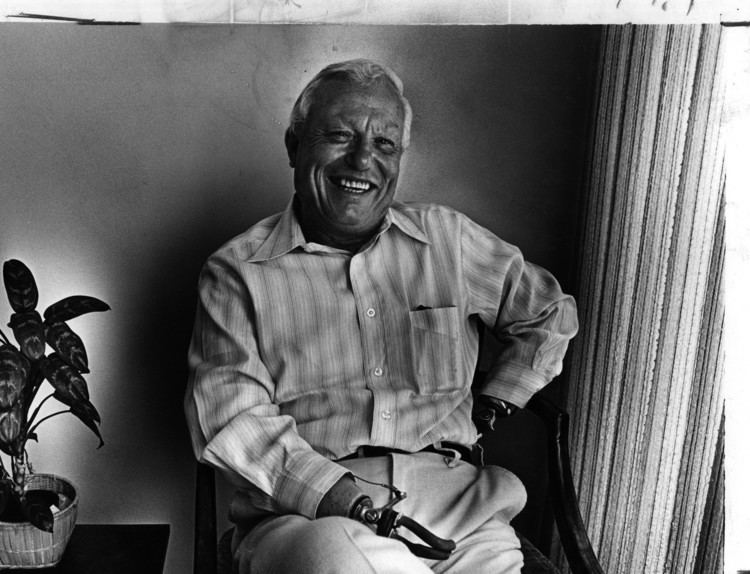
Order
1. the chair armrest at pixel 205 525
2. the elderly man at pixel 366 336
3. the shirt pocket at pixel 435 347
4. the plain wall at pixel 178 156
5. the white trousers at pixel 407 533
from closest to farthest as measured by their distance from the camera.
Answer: the white trousers at pixel 407 533
the chair armrest at pixel 205 525
the elderly man at pixel 366 336
the shirt pocket at pixel 435 347
the plain wall at pixel 178 156

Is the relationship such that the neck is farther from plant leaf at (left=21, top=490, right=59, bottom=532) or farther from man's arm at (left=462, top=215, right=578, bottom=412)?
plant leaf at (left=21, top=490, right=59, bottom=532)

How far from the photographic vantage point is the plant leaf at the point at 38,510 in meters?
1.54

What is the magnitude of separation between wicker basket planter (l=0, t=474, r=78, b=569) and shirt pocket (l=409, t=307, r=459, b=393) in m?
0.71

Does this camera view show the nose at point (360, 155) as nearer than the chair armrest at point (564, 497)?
No

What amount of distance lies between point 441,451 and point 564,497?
231mm

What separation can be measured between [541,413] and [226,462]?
580 millimetres

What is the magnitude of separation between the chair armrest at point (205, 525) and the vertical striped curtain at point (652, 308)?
30.2 inches

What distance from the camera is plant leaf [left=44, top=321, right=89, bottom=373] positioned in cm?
158

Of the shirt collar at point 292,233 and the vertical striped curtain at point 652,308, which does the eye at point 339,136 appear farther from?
the vertical striped curtain at point 652,308

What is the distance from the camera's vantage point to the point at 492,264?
1.67 m

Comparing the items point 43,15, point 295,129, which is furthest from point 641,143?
point 43,15

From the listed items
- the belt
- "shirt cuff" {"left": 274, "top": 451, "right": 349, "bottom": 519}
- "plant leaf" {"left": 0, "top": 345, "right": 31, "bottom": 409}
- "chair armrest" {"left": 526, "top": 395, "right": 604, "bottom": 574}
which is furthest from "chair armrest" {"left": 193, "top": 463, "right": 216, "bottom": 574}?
"chair armrest" {"left": 526, "top": 395, "right": 604, "bottom": 574}

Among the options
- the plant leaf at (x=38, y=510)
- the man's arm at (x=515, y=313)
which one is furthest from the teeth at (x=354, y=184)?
the plant leaf at (x=38, y=510)

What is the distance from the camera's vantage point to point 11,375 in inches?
60.4
